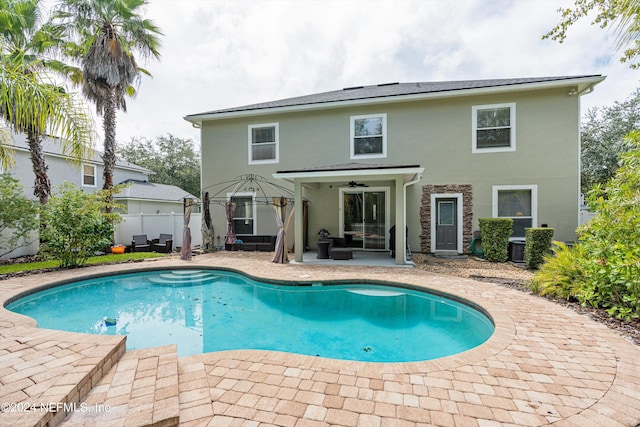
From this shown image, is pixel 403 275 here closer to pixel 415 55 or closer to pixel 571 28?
pixel 571 28

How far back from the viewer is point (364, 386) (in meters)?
2.90

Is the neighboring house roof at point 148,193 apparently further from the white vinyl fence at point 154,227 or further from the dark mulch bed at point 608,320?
the dark mulch bed at point 608,320

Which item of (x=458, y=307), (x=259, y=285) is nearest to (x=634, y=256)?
(x=458, y=307)

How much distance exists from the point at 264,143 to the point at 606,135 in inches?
824

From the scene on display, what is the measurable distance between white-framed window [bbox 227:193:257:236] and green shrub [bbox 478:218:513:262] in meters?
9.60

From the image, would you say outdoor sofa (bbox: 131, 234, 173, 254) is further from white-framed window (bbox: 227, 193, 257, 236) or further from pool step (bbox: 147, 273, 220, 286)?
pool step (bbox: 147, 273, 220, 286)

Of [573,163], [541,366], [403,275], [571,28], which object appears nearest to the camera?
[541,366]

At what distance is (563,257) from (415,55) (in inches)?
420

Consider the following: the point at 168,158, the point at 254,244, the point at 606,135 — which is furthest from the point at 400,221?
the point at 168,158

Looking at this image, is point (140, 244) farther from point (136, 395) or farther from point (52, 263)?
point (136, 395)

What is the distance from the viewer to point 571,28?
19.2 ft

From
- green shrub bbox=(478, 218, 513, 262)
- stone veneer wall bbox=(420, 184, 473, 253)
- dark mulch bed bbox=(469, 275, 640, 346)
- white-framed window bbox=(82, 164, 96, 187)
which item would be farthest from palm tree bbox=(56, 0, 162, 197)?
dark mulch bed bbox=(469, 275, 640, 346)

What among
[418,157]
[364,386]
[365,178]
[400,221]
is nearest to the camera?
[364,386]

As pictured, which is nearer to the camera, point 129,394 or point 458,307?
point 129,394
